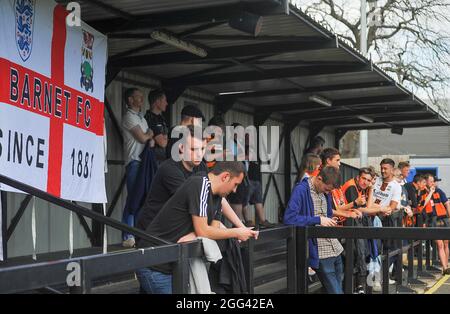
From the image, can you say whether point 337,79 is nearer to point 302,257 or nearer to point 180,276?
point 302,257

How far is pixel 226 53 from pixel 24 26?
157 inches

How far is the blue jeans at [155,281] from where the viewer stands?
4.66 m

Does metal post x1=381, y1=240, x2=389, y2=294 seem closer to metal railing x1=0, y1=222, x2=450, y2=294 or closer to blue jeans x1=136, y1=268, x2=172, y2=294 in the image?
metal railing x1=0, y1=222, x2=450, y2=294

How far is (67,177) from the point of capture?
706cm

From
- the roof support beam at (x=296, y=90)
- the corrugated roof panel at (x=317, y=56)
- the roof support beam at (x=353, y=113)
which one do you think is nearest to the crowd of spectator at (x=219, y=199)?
the roof support beam at (x=296, y=90)

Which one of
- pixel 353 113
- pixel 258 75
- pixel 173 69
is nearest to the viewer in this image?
pixel 173 69

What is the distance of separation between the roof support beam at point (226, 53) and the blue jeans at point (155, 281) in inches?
214

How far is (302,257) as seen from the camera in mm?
6633

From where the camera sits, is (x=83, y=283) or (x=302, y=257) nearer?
(x=83, y=283)

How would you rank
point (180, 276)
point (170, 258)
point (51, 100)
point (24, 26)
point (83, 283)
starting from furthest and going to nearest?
point (51, 100)
point (24, 26)
point (180, 276)
point (170, 258)
point (83, 283)

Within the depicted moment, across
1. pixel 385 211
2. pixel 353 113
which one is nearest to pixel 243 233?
pixel 385 211

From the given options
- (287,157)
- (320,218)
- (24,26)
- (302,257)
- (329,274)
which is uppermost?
(24,26)
